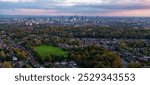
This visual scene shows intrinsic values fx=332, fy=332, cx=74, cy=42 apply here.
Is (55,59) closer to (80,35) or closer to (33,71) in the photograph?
(33,71)

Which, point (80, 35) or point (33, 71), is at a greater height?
point (33, 71)

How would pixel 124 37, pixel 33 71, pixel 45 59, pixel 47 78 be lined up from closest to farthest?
pixel 47 78, pixel 33 71, pixel 45 59, pixel 124 37

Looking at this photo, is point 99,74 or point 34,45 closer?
point 99,74

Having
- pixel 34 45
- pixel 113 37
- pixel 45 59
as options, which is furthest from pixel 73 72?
pixel 113 37

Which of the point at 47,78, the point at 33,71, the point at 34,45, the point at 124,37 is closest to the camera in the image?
the point at 47,78

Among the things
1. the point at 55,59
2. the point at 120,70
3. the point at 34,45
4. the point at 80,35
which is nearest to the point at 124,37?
the point at 80,35

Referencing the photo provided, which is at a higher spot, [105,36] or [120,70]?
[120,70]

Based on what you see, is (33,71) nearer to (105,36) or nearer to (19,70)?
(19,70)

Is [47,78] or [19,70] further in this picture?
[19,70]

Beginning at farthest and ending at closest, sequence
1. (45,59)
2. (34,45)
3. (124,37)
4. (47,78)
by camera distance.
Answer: (124,37) < (34,45) < (45,59) < (47,78)
